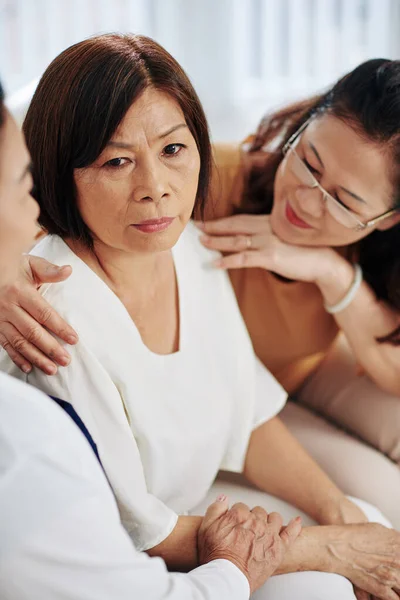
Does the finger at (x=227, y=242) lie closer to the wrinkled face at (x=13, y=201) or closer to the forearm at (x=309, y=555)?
the forearm at (x=309, y=555)

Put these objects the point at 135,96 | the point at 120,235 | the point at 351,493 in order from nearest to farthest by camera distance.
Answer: the point at 135,96 → the point at 120,235 → the point at 351,493

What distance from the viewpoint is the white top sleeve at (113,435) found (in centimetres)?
128

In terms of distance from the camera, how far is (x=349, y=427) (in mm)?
2055

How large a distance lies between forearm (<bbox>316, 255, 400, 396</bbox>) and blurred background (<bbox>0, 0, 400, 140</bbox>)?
2.46 metres

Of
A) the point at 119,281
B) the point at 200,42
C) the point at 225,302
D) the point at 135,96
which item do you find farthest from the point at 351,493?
the point at 200,42

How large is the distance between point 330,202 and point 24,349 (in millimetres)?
726

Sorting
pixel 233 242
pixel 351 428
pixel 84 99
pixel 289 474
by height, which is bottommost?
pixel 351 428

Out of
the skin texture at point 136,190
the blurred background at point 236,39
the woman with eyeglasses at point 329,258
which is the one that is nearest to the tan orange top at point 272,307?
the woman with eyeglasses at point 329,258

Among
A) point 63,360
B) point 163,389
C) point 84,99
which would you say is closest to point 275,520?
point 163,389

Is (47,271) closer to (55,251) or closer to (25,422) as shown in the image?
(55,251)

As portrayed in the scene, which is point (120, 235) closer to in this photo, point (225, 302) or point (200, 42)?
point (225, 302)

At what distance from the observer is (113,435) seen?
4.33ft

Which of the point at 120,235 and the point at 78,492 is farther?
the point at 120,235

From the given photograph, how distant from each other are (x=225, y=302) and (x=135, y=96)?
57 centimetres
